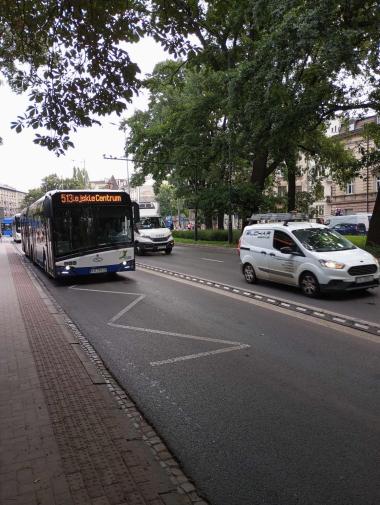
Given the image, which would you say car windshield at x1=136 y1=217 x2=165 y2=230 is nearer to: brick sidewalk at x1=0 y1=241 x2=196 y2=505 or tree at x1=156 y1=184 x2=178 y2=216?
brick sidewalk at x1=0 y1=241 x2=196 y2=505

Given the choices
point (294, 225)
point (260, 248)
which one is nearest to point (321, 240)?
point (294, 225)

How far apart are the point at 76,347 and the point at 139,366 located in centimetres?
122

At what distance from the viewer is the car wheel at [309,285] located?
10.0 meters

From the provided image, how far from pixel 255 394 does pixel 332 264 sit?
5.61 m

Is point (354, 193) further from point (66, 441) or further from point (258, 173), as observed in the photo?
point (66, 441)

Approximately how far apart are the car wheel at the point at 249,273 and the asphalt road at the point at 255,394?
302cm

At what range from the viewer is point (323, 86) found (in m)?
18.4

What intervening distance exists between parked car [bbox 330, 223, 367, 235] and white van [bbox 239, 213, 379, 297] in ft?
111

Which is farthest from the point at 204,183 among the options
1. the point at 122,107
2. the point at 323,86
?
the point at 122,107

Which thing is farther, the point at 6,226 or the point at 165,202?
the point at 165,202

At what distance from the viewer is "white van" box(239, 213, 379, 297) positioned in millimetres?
9711

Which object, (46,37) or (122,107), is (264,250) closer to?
(122,107)

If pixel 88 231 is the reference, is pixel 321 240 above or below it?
below

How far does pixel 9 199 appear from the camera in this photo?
168875mm
